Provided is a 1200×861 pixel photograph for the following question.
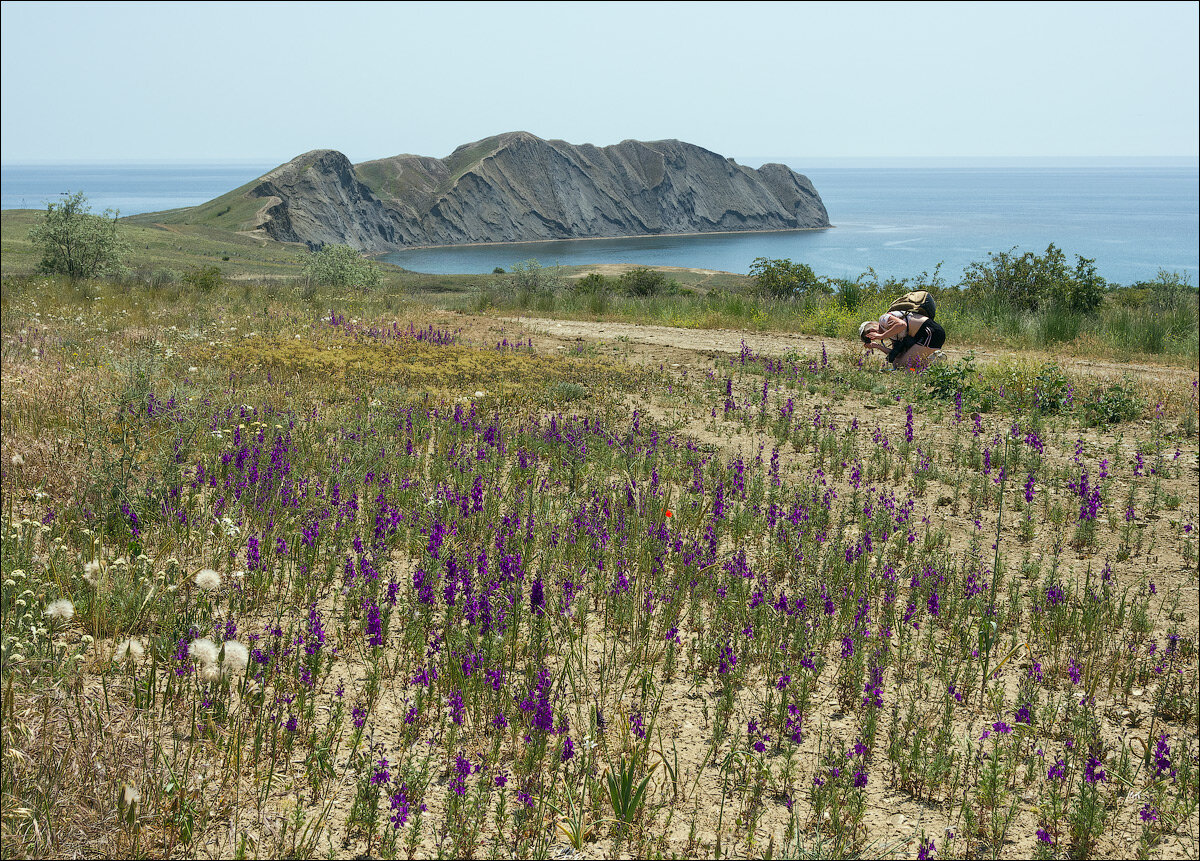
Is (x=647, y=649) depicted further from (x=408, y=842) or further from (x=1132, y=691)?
(x=1132, y=691)

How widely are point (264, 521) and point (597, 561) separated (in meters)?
2.37

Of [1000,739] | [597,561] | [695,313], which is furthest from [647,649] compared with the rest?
[695,313]

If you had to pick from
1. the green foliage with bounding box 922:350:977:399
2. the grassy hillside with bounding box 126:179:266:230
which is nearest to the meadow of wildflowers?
the green foliage with bounding box 922:350:977:399

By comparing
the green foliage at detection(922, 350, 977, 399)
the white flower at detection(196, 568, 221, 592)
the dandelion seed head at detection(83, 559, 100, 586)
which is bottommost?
the dandelion seed head at detection(83, 559, 100, 586)

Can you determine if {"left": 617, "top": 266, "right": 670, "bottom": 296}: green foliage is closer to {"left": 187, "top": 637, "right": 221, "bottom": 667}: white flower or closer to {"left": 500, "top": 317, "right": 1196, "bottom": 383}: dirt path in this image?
{"left": 500, "top": 317, "right": 1196, "bottom": 383}: dirt path

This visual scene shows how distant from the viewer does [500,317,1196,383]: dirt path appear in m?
13.5

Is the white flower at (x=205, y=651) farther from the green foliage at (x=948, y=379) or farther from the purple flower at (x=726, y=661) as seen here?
the green foliage at (x=948, y=379)

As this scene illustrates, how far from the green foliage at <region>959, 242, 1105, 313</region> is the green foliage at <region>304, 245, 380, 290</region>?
61.9 ft

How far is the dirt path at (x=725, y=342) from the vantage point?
13.5m

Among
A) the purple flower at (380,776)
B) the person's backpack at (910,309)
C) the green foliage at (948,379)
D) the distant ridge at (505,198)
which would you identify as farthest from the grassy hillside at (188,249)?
the purple flower at (380,776)

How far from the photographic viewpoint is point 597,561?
545 centimetres

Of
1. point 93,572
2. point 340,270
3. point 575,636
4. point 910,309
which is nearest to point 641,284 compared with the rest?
point 340,270

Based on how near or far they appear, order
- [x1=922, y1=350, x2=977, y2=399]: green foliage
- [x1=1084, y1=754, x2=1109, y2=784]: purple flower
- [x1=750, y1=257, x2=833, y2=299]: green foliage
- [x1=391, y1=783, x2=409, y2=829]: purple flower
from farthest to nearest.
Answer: [x1=750, y1=257, x2=833, y2=299]: green foliage, [x1=922, y1=350, x2=977, y2=399]: green foliage, [x1=1084, y1=754, x2=1109, y2=784]: purple flower, [x1=391, y1=783, x2=409, y2=829]: purple flower

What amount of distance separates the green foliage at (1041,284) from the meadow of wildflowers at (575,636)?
11807mm
